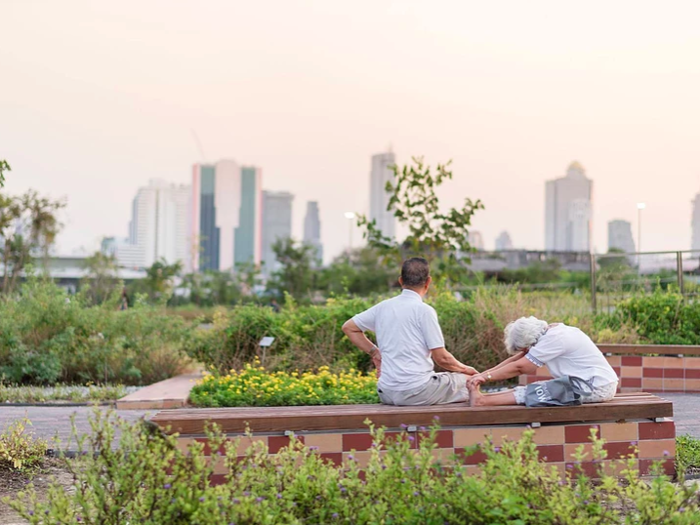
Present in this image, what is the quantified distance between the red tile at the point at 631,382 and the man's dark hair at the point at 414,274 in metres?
5.24

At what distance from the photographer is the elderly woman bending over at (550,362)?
4.94 m

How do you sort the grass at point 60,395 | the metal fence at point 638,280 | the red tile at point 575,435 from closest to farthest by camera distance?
the red tile at point 575,435, the grass at point 60,395, the metal fence at point 638,280

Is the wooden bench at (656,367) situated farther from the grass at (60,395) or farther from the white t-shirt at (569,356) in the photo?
the grass at (60,395)

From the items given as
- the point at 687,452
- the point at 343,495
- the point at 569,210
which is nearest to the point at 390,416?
the point at 343,495

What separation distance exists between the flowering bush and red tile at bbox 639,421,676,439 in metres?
2.78

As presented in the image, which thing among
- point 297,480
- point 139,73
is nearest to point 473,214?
point 297,480

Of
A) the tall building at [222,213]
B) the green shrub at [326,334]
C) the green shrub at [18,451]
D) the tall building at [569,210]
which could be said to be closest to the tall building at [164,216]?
the tall building at [222,213]

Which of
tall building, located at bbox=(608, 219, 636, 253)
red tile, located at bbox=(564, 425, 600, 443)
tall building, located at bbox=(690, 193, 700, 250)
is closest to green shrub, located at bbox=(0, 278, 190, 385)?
red tile, located at bbox=(564, 425, 600, 443)

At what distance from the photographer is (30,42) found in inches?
839

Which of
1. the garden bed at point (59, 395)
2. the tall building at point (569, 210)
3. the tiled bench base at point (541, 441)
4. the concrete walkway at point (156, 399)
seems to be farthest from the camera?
the tall building at point (569, 210)

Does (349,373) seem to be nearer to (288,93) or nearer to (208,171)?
(288,93)

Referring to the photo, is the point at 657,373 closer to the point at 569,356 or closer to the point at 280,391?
the point at 280,391

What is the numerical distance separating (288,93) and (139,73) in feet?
20.8

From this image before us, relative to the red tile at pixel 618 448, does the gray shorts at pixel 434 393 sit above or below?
above
